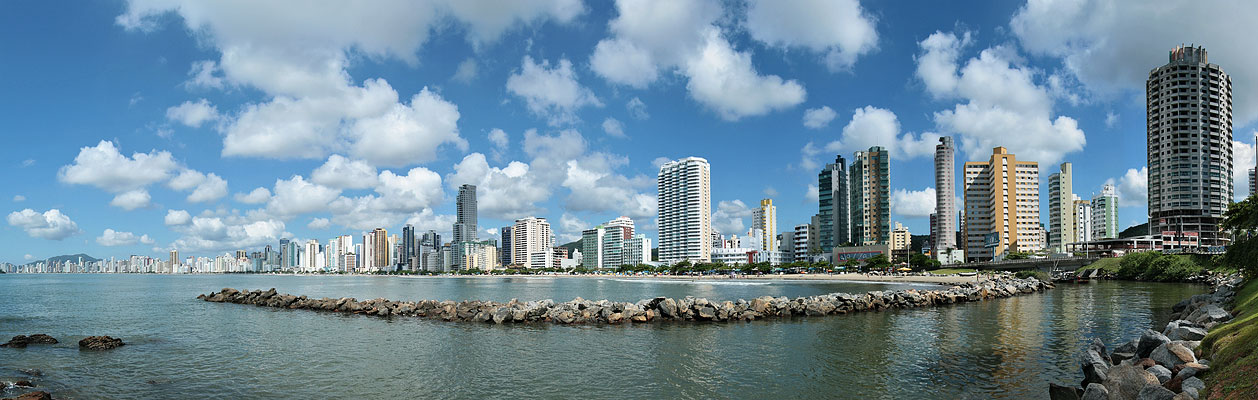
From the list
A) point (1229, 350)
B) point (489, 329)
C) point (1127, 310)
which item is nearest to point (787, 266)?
point (1127, 310)

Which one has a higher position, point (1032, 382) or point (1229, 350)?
point (1229, 350)

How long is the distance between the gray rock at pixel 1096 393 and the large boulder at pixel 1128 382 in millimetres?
147

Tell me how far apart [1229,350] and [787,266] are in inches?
6841

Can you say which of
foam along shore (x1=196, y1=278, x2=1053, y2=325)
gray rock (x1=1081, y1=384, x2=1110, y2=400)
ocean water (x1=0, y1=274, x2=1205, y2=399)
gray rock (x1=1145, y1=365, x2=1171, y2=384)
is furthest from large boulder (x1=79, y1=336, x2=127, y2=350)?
gray rock (x1=1145, y1=365, x2=1171, y2=384)

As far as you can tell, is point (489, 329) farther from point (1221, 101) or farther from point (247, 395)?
point (1221, 101)

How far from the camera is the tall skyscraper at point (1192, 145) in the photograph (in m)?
160

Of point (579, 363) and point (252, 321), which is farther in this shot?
point (252, 321)

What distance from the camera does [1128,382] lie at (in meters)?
15.0

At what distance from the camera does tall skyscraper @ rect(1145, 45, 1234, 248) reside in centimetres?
16038

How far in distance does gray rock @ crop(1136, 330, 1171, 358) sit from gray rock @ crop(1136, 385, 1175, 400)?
22.3 feet

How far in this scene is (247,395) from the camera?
67.3 ft

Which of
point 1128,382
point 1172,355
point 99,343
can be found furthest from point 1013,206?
point 99,343

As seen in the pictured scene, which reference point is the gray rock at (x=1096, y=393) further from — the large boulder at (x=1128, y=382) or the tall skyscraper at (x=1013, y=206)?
the tall skyscraper at (x=1013, y=206)

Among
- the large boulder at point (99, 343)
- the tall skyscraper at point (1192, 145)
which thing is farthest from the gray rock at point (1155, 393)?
the tall skyscraper at point (1192, 145)
